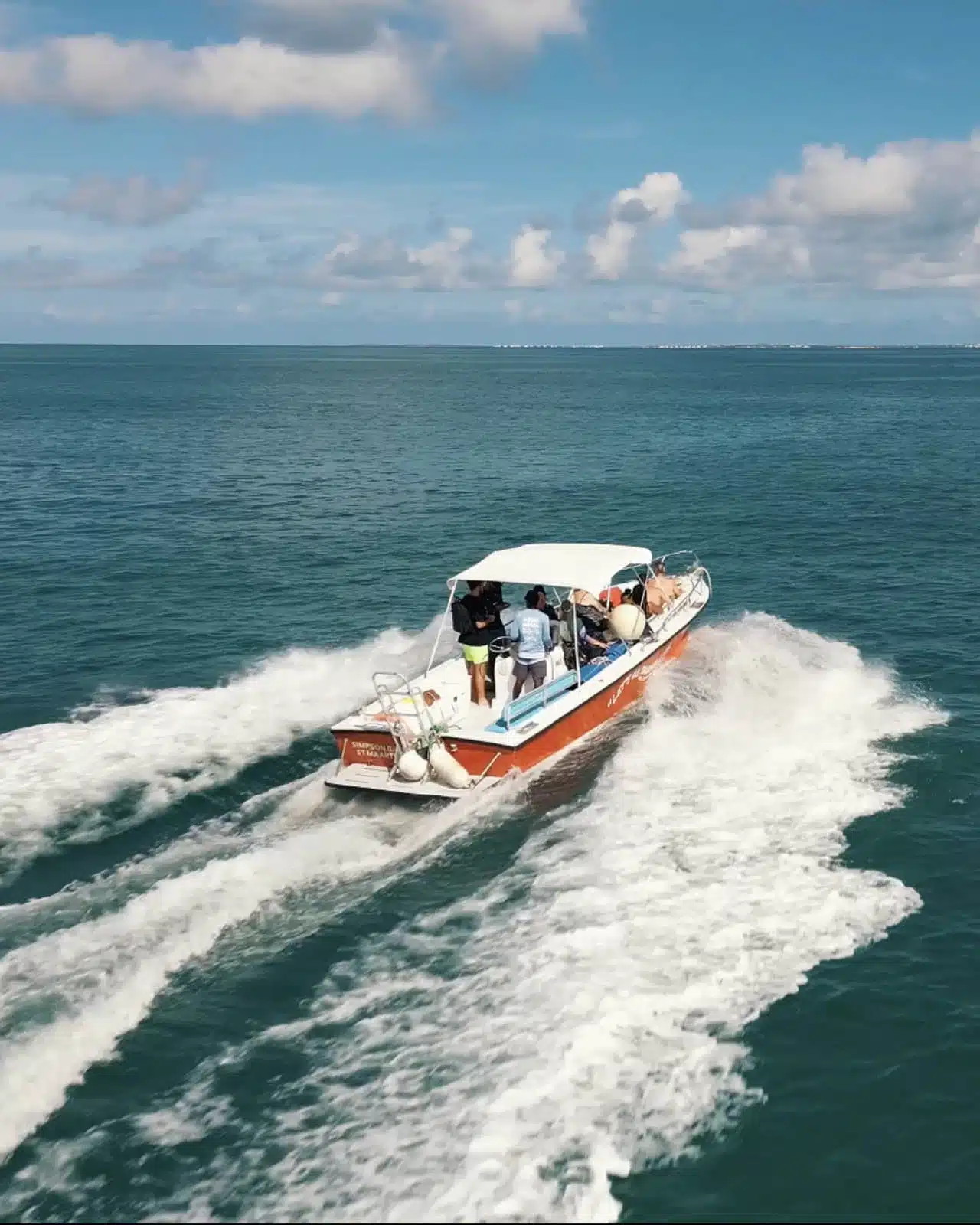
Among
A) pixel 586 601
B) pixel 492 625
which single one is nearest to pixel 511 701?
pixel 492 625

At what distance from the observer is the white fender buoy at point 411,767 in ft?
44.5

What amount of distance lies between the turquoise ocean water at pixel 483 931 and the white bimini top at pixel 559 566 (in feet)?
8.31

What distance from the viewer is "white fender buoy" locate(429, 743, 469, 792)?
13734 mm

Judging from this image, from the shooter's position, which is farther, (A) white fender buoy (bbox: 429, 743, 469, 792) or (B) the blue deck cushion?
(B) the blue deck cushion

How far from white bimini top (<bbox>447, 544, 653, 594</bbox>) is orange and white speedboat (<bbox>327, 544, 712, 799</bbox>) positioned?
2 centimetres

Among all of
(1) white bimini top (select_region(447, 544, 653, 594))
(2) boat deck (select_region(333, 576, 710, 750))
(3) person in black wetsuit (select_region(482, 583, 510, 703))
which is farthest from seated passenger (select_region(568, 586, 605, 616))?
(3) person in black wetsuit (select_region(482, 583, 510, 703))

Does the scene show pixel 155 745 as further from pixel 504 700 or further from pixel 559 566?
pixel 559 566

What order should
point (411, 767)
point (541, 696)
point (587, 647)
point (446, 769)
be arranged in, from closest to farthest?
point (411, 767) < point (446, 769) < point (541, 696) < point (587, 647)

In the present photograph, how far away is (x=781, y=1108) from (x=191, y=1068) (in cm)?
514

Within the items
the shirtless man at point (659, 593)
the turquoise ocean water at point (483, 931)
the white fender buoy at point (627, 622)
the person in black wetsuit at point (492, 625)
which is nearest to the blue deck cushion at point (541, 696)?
the white fender buoy at point (627, 622)

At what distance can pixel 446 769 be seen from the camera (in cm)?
1373

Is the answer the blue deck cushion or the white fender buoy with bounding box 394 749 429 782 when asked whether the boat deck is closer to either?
the blue deck cushion

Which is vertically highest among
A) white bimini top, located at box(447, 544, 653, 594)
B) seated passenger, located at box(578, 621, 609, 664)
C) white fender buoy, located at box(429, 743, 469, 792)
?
white bimini top, located at box(447, 544, 653, 594)

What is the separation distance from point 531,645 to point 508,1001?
6.45 meters
